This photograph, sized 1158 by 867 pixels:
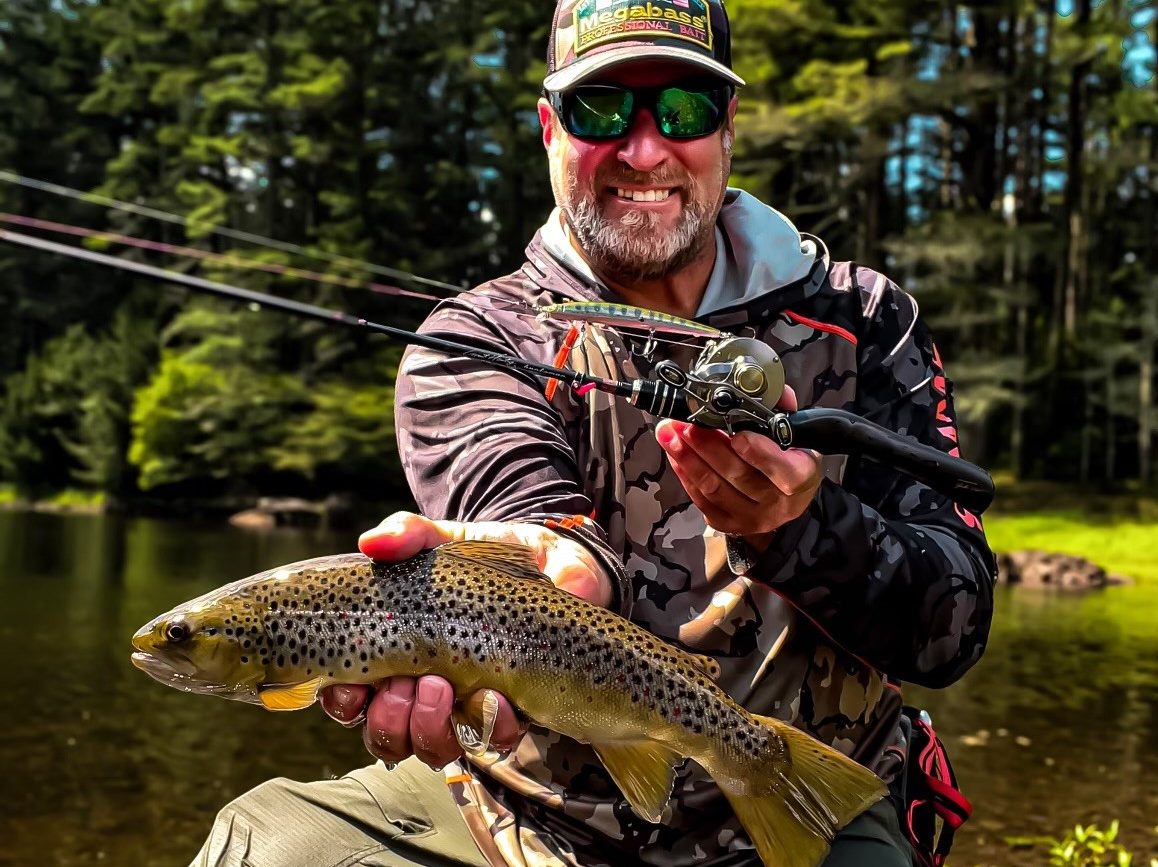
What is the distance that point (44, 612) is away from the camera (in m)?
15.4

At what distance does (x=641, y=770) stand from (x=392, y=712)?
18.5 inches

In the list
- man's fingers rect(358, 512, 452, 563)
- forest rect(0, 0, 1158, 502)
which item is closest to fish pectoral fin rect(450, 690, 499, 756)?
man's fingers rect(358, 512, 452, 563)

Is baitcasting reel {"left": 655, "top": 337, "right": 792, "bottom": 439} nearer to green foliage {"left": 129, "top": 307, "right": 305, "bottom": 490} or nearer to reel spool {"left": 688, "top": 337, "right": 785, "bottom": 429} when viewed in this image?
reel spool {"left": 688, "top": 337, "right": 785, "bottom": 429}

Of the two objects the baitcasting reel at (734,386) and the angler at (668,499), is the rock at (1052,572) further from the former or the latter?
the baitcasting reel at (734,386)

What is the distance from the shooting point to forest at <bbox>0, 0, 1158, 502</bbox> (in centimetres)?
2945

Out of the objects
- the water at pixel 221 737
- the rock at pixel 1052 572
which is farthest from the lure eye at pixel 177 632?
the rock at pixel 1052 572

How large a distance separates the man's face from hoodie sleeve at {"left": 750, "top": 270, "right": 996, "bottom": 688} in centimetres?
48

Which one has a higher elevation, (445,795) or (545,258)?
(545,258)

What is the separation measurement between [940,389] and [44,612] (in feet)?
47.4

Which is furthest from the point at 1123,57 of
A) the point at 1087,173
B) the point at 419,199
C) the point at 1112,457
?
the point at 419,199

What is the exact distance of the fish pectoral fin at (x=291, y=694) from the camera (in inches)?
84.8

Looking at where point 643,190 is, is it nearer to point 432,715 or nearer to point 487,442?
point 487,442

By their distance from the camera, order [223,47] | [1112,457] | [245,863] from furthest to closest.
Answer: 1. [223,47]
2. [1112,457]
3. [245,863]

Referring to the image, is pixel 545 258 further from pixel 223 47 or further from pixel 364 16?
pixel 223 47
